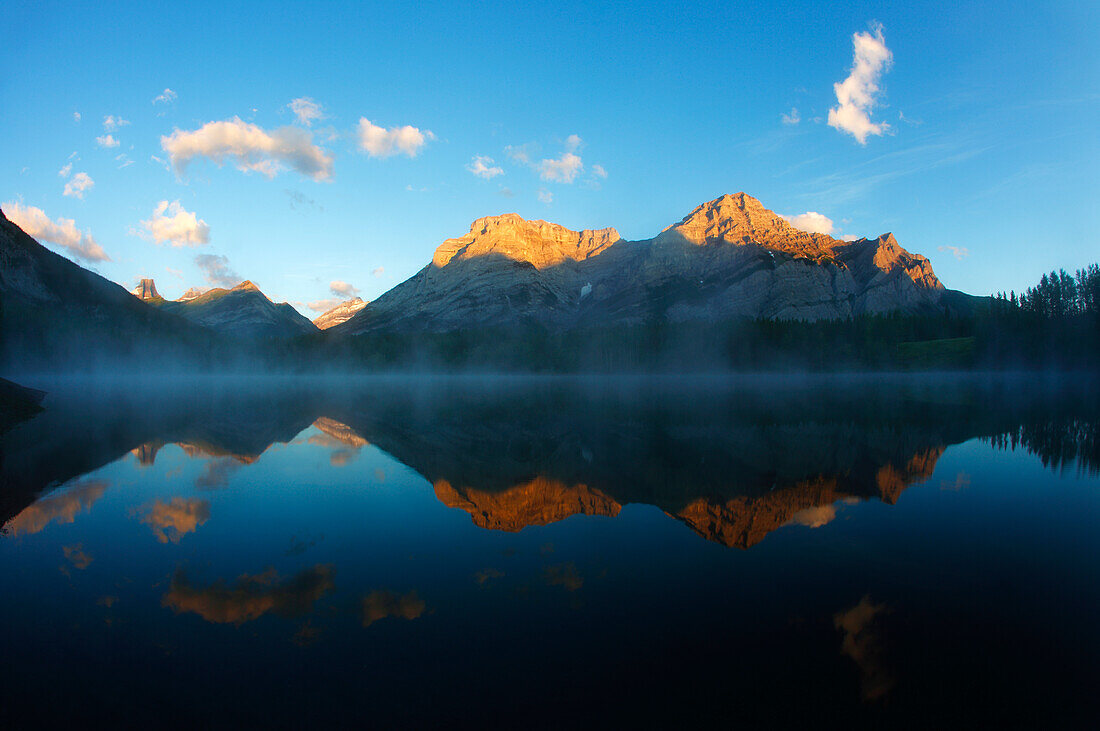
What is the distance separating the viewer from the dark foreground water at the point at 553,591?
6.88 metres

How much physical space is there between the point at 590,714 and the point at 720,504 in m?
10.0

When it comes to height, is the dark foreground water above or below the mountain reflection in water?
below

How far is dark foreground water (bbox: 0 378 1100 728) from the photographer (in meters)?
6.88

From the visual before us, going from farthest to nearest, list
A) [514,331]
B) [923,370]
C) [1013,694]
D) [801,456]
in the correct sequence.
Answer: [514,331] < [923,370] < [801,456] < [1013,694]

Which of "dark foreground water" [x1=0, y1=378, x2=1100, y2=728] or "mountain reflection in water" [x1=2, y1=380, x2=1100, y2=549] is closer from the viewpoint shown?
"dark foreground water" [x1=0, y1=378, x2=1100, y2=728]

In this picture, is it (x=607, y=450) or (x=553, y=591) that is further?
(x=607, y=450)

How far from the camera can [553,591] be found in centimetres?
1002

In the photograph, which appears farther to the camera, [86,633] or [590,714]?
[86,633]

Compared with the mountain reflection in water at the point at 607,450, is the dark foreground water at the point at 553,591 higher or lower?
lower

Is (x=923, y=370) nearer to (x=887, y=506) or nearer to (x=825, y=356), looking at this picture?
(x=825, y=356)

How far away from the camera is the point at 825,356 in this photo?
500ft

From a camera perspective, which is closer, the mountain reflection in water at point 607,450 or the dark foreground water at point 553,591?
the dark foreground water at point 553,591

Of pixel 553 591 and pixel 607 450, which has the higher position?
pixel 607 450

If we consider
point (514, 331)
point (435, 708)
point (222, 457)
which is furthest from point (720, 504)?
point (514, 331)
